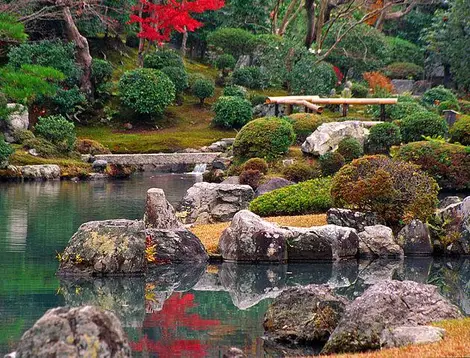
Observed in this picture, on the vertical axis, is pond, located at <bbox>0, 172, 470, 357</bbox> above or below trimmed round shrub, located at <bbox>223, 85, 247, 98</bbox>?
above

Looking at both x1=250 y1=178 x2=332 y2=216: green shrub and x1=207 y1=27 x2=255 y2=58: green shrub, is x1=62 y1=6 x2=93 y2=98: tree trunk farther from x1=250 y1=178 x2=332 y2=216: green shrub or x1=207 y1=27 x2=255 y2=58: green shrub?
x1=250 y1=178 x2=332 y2=216: green shrub

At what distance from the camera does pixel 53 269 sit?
1591 centimetres

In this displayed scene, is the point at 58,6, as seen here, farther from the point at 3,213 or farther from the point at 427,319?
the point at 427,319

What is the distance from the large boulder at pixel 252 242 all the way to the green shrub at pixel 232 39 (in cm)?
2865

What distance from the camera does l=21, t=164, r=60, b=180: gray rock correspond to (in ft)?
102

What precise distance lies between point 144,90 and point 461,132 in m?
14.6

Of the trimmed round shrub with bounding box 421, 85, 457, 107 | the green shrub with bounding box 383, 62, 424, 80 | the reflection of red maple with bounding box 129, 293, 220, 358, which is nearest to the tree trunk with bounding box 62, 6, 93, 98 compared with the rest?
the trimmed round shrub with bounding box 421, 85, 457, 107

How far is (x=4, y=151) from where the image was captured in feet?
99.2

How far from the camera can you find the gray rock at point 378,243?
712 inches

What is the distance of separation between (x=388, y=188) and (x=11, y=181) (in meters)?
15.5

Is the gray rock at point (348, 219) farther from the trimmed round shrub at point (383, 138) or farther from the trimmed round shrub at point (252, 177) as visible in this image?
the trimmed round shrub at point (383, 138)

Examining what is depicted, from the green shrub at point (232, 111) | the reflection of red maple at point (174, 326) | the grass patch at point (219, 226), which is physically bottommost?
the green shrub at point (232, 111)

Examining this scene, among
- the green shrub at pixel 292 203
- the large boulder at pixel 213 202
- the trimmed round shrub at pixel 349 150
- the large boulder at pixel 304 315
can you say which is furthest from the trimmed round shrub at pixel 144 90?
the large boulder at pixel 304 315

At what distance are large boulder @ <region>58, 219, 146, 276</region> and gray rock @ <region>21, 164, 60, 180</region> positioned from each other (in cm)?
1583
